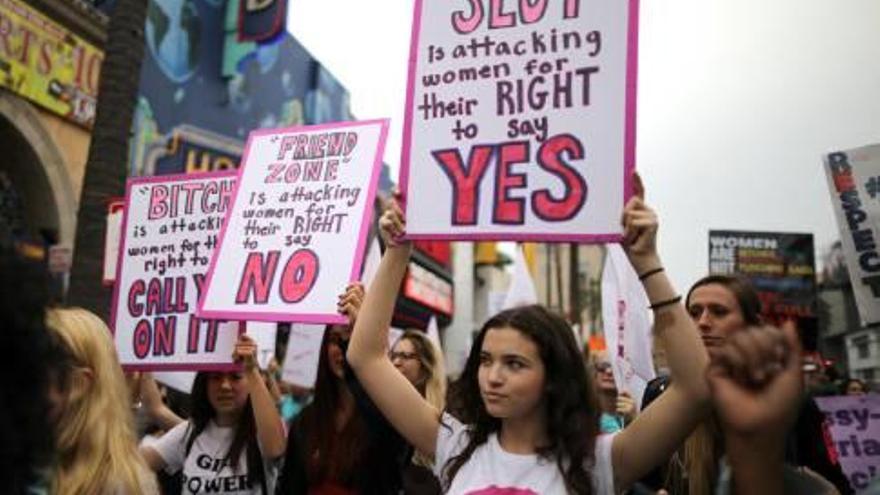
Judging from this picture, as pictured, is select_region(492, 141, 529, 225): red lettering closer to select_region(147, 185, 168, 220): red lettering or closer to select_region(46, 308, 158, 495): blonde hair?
select_region(46, 308, 158, 495): blonde hair

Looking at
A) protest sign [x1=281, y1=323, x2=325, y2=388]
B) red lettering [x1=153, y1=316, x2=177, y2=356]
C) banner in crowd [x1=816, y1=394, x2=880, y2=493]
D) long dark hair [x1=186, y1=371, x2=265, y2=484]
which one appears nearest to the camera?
long dark hair [x1=186, y1=371, x2=265, y2=484]

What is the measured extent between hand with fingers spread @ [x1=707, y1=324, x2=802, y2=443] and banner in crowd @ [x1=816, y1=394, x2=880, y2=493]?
A: 2428 millimetres

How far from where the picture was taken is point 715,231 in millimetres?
7750

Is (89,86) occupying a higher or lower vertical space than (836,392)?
higher

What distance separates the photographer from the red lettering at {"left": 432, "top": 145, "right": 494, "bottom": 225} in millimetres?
2580

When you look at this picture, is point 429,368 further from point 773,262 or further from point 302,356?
point 773,262

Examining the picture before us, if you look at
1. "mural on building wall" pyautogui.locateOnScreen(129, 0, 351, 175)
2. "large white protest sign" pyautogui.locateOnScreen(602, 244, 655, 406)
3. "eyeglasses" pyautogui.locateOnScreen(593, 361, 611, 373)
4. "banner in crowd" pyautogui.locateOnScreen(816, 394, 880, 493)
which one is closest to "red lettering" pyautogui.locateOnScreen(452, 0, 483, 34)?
"large white protest sign" pyautogui.locateOnScreen(602, 244, 655, 406)

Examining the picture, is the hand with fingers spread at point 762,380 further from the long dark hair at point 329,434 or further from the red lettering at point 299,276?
the red lettering at point 299,276

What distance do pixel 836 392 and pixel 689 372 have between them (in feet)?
11.4

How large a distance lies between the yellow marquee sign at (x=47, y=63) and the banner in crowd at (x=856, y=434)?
1017cm

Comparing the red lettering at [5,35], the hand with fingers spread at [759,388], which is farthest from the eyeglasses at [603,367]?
the red lettering at [5,35]

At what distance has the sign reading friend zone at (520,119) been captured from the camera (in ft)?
7.91

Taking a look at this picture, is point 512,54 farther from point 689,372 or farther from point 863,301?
point 863,301

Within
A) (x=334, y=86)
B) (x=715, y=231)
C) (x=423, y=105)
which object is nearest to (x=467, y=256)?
(x=334, y=86)
